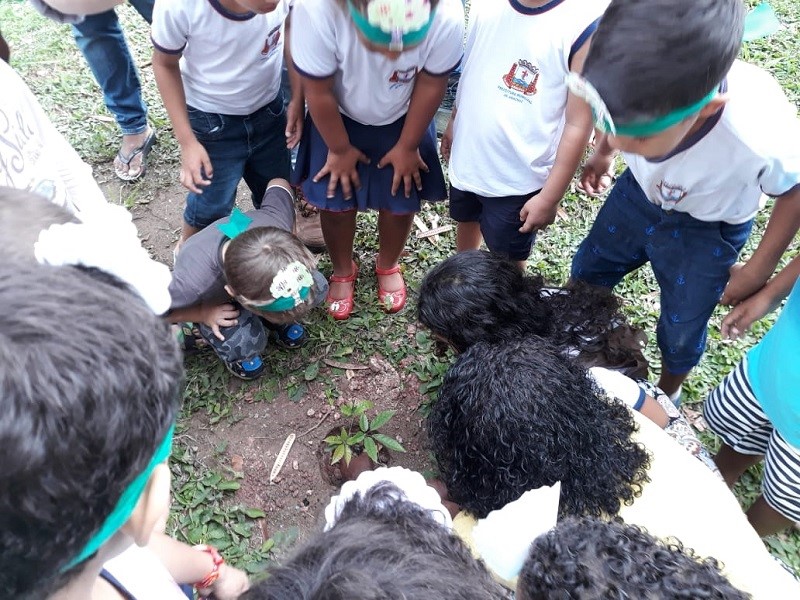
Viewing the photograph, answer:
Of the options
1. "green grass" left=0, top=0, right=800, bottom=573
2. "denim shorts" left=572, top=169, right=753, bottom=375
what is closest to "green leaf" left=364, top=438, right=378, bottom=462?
"green grass" left=0, top=0, right=800, bottom=573

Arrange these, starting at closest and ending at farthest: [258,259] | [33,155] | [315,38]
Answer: [33,155], [315,38], [258,259]

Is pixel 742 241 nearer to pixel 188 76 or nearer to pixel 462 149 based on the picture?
pixel 462 149

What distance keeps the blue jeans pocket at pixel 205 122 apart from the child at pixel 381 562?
186 cm

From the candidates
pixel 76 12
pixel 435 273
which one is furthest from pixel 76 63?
pixel 435 273

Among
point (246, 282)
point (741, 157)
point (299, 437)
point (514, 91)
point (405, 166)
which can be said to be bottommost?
point (299, 437)

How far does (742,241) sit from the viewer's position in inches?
75.9

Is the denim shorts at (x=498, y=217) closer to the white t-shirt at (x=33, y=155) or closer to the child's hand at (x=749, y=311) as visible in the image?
the child's hand at (x=749, y=311)

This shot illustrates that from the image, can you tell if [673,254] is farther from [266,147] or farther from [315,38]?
[266,147]

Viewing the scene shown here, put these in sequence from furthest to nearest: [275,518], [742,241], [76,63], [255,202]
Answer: [76,63]
[255,202]
[275,518]
[742,241]

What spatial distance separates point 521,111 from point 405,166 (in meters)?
0.54

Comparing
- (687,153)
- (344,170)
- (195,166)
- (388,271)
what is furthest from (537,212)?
(195,166)

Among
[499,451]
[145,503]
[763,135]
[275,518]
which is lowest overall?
[275,518]

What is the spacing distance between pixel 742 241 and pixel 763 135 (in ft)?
1.50

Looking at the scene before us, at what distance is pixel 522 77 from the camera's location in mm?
2037
